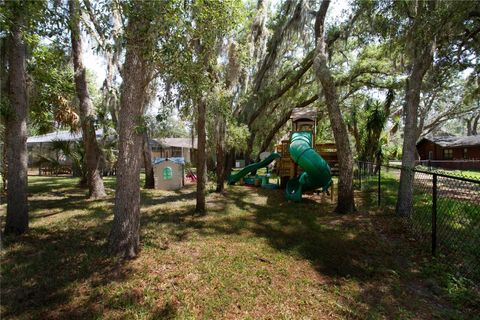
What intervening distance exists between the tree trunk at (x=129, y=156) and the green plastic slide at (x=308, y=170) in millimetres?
6098

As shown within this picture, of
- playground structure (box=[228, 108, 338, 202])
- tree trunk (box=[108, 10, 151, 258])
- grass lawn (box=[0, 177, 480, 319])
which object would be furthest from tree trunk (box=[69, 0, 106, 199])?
playground structure (box=[228, 108, 338, 202])

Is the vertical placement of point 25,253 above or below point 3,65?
below

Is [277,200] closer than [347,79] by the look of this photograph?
Yes

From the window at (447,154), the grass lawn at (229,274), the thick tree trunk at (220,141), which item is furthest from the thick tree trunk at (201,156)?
the window at (447,154)

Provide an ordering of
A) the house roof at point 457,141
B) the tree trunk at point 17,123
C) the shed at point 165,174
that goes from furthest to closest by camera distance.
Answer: the house roof at point 457,141 → the shed at point 165,174 → the tree trunk at point 17,123

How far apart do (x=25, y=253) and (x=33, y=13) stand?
4010 millimetres

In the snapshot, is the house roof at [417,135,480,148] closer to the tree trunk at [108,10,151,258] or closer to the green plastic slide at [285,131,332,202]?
the green plastic slide at [285,131,332,202]

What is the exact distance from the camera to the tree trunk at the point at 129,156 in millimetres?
4621

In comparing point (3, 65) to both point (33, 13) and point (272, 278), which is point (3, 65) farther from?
point (272, 278)

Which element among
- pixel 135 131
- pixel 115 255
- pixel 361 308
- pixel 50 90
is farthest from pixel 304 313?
pixel 50 90

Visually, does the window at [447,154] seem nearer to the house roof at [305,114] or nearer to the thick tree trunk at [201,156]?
the house roof at [305,114]

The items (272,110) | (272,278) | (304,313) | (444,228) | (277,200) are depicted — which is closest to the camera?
(304,313)

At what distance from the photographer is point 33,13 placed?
349 centimetres

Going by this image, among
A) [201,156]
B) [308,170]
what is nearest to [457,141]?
[308,170]
